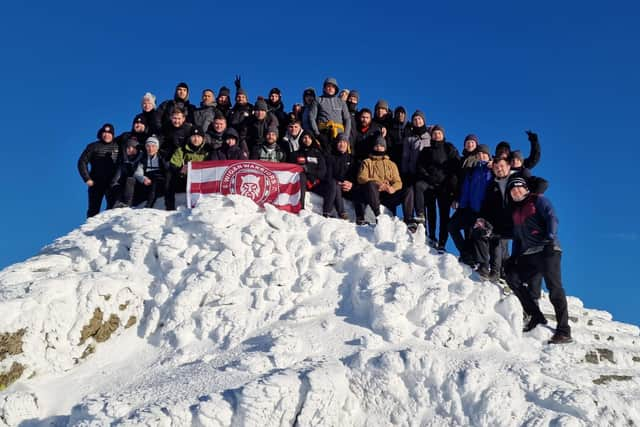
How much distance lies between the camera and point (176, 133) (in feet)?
35.8

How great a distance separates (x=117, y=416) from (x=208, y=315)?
5.63 feet

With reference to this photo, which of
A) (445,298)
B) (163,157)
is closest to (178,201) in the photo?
(163,157)

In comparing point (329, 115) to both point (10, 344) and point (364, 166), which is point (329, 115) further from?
point (10, 344)

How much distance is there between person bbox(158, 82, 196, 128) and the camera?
1140 centimetres

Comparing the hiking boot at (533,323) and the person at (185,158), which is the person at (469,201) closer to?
the hiking boot at (533,323)

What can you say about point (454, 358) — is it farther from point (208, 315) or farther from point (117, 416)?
point (117, 416)

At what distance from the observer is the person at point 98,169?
36.1ft

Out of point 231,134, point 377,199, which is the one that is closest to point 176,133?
point 231,134

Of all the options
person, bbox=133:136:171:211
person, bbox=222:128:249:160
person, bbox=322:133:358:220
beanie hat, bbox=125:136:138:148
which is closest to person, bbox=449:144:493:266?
person, bbox=322:133:358:220

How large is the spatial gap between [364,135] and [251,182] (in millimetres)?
2438

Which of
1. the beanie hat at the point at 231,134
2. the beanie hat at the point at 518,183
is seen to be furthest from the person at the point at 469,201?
the beanie hat at the point at 231,134

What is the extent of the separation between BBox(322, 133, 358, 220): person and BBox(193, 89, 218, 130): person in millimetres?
2626

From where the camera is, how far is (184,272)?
8.21 meters

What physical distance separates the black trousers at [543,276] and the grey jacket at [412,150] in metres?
3.02
